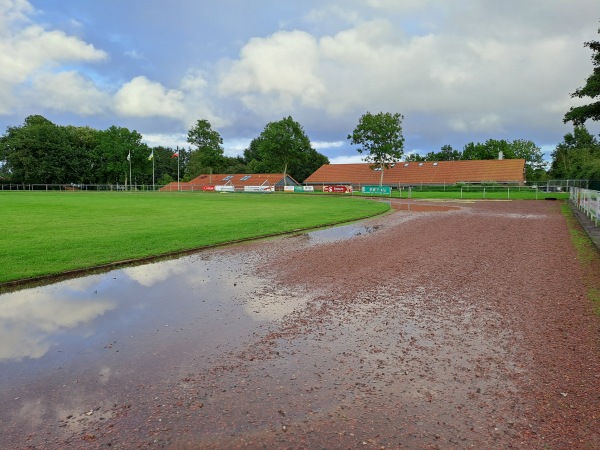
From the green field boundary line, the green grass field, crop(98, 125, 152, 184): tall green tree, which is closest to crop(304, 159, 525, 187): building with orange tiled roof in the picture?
crop(98, 125, 152, 184): tall green tree

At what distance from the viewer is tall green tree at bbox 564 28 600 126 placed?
90.9ft

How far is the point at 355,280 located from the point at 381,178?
65.6 metres

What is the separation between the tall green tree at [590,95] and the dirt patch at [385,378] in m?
25.4

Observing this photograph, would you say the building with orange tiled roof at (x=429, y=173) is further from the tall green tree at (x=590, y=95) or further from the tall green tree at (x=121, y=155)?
the tall green tree at (x=121, y=155)

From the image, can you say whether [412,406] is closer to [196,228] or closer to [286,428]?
[286,428]

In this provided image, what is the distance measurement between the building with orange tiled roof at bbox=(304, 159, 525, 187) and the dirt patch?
2427 inches

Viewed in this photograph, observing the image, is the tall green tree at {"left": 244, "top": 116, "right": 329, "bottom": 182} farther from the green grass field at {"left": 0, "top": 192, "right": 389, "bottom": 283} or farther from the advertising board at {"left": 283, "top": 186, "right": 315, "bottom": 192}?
the green grass field at {"left": 0, "top": 192, "right": 389, "bottom": 283}

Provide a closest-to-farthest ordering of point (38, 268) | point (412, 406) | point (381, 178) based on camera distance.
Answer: point (412, 406) < point (38, 268) < point (381, 178)

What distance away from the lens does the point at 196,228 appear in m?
16.7

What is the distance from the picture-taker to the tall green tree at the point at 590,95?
27719 millimetres

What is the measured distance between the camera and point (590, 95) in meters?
28.2

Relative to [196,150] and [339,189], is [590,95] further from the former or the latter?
[196,150]

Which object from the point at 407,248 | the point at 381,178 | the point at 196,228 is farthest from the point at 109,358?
the point at 381,178

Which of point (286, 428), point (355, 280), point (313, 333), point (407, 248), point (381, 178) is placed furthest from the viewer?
point (381, 178)
